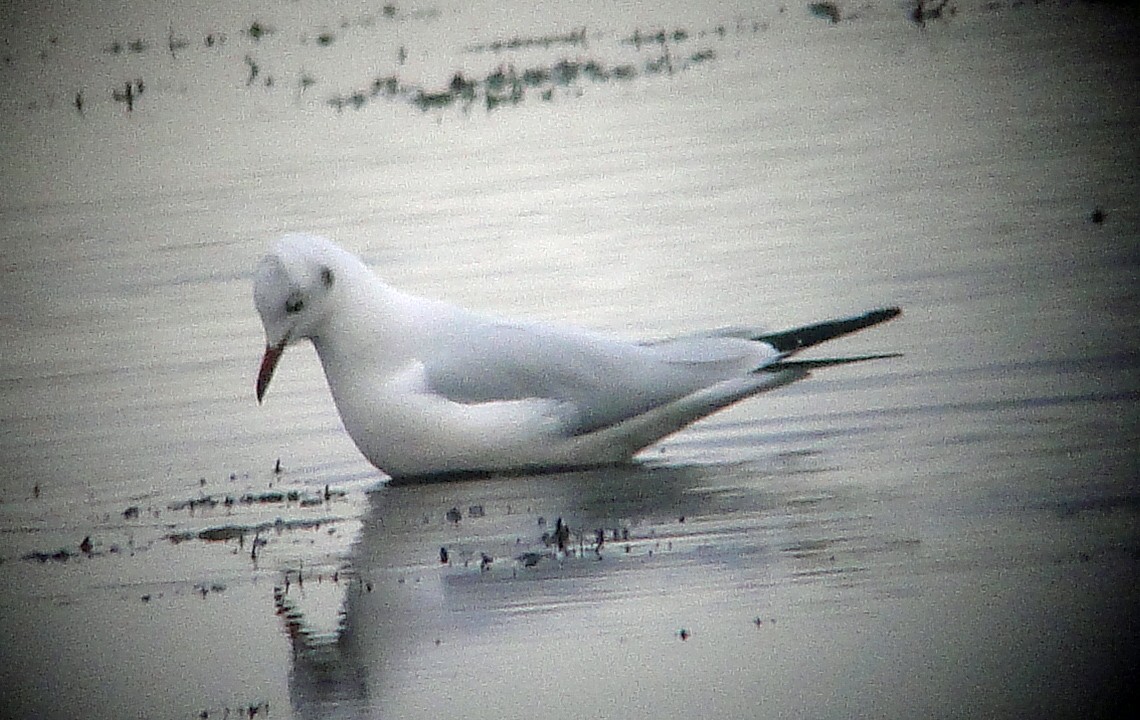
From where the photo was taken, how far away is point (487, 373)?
753 centimetres

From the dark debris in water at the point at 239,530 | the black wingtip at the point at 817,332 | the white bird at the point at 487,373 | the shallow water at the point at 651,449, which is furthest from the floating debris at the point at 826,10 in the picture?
the dark debris in water at the point at 239,530

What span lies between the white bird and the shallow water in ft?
0.52

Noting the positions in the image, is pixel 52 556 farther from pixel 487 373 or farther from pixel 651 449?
pixel 651 449

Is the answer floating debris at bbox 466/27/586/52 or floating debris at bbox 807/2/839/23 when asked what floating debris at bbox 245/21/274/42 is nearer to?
floating debris at bbox 466/27/586/52

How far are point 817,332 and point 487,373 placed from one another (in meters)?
1.00

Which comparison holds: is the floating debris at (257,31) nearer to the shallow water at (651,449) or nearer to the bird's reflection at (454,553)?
the shallow water at (651,449)

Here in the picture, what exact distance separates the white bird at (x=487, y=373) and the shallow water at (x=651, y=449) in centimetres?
16

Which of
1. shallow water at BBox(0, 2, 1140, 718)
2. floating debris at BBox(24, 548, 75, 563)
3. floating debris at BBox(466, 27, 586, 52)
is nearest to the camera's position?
shallow water at BBox(0, 2, 1140, 718)

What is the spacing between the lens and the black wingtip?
7680mm

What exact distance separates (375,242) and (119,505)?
15.7 ft

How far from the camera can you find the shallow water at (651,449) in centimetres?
600

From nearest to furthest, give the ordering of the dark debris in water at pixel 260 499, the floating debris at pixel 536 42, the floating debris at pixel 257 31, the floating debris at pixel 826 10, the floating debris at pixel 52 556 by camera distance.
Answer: the floating debris at pixel 52 556 < the dark debris in water at pixel 260 499 < the floating debris at pixel 826 10 < the floating debris at pixel 536 42 < the floating debris at pixel 257 31

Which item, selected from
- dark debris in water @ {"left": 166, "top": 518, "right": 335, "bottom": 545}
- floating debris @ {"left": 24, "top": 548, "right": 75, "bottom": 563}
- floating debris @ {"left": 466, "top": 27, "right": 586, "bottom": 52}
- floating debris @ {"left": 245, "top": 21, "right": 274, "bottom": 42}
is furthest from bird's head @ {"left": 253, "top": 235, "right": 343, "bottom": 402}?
floating debris @ {"left": 245, "top": 21, "right": 274, "bottom": 42}

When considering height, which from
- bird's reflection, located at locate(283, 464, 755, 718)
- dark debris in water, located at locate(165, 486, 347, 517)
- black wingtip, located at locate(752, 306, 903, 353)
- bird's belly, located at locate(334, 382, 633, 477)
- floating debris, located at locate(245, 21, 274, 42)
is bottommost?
bird's reflection, located at locate(283, 464, 755, 718)
